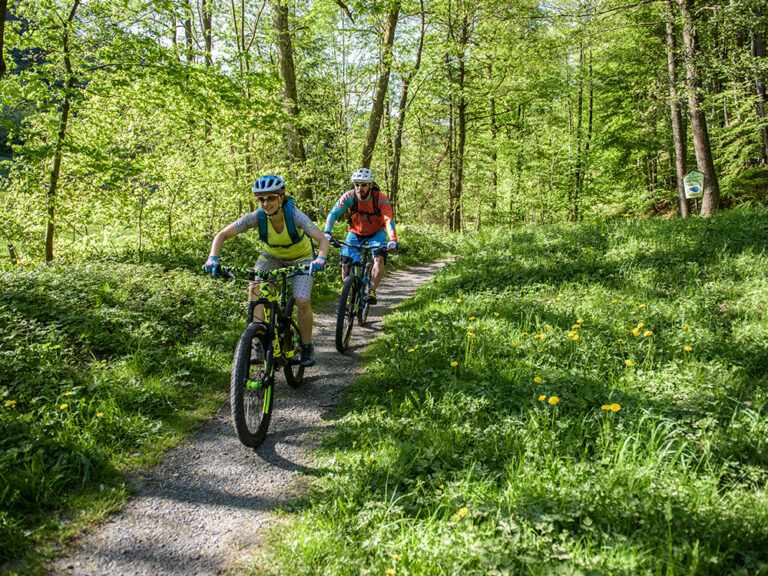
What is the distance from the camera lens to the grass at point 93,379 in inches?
115

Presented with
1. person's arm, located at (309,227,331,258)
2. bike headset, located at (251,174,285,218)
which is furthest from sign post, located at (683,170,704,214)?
bike headset, located at (251,174,285,218)

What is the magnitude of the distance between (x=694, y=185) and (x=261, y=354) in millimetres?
9854

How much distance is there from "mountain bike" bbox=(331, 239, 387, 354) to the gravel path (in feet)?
4.14

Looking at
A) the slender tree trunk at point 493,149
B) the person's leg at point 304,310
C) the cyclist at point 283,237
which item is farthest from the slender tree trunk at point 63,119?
the slender tree trunk at point 493,149

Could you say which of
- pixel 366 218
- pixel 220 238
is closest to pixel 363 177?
pixel 366 218

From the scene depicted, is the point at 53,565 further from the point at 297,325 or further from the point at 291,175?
the point at 291,175

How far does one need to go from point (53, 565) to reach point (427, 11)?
1666 centimetres

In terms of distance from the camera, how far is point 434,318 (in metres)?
6.16

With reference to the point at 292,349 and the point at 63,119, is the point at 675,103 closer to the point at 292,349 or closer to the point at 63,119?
the point at 292,349

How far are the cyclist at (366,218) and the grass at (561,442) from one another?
128 cm

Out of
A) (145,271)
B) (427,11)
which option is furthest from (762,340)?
(427,11)

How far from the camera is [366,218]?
6781 millimetres

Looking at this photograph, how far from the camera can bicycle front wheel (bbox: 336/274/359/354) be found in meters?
5.90

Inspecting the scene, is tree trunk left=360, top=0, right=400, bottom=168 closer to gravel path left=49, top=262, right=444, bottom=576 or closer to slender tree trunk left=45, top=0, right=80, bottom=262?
slender tree trunk left=45, top=0, right=80, bottom=262
